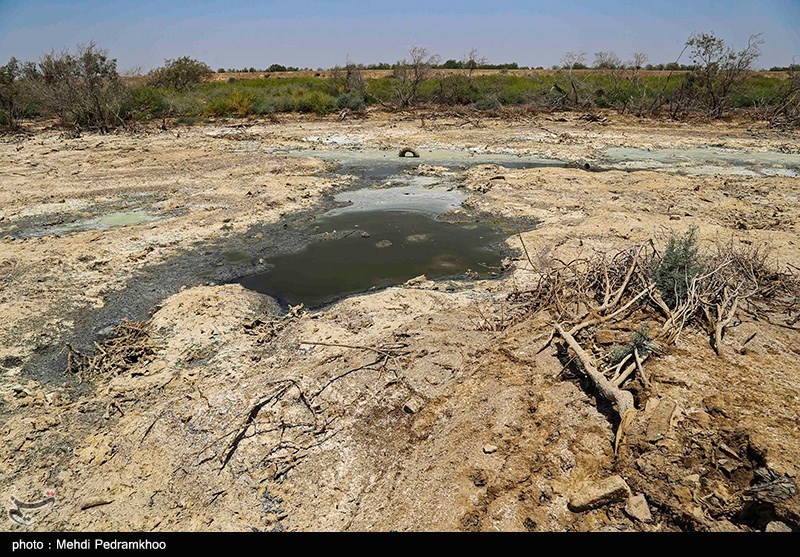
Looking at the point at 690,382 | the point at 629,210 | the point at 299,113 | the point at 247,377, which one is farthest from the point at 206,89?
the point at 690,382

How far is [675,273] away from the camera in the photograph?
16.8 feet

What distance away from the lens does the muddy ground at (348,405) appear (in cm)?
311

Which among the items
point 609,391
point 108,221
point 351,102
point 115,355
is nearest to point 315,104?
point 351,102

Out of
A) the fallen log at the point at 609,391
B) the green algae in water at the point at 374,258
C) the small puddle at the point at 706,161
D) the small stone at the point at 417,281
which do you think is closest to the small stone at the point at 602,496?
the fallen log at the point at 609,391

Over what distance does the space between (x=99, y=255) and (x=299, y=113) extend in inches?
859

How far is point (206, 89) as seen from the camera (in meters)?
32.0

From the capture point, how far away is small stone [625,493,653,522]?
9.18 feet

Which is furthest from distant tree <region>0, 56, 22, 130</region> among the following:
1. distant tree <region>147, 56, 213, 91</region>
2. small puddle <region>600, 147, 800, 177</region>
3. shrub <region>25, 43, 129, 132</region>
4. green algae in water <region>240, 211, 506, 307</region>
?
small puddle <region>600, 147, 800, 177</region>

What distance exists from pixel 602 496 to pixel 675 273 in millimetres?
3137

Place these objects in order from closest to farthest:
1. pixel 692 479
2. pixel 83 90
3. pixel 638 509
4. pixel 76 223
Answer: pixel 638 509 < pixel 692 479 < pixel 76 223 < pixel 83 90

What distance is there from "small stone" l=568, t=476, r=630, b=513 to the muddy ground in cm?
4

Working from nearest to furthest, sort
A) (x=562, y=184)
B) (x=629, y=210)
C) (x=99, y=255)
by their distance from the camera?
1. (x=99, y=255)
2. (x=629, y=210)
3. (x=562, y=184)

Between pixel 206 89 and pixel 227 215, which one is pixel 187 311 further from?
pixel 206 89

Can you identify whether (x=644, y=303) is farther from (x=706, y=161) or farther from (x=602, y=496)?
(x=706, y=161)
